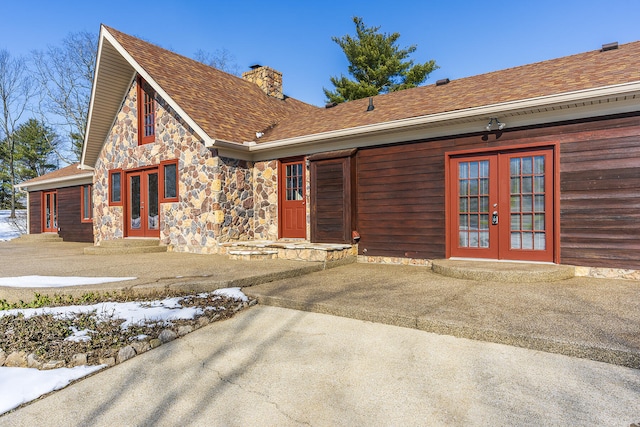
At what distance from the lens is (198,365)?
3172mm

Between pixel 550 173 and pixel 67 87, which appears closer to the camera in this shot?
pixel 550 173

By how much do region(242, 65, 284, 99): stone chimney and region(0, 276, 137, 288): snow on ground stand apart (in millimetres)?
10062

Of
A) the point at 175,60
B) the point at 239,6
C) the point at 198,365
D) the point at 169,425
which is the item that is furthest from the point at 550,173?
the point at 239,6

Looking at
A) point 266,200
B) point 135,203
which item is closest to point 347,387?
point 266,200

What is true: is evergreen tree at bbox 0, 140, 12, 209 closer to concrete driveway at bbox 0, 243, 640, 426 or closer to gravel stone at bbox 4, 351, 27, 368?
gravel stone at bbox 4, 351, 27, 368

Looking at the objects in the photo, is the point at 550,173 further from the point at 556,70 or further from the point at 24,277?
the point at 24,277

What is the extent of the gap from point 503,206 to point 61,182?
1640 centimetres

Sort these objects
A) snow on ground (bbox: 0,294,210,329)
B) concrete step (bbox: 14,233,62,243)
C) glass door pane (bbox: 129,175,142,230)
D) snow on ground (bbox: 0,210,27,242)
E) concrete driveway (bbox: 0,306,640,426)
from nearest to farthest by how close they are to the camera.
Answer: concrete driveway (bbox: 0,306,640,426) → snow on ground (bbox: 0,294,210,329) → glass door pane (bbox: 129,175,142,230) → concrete step (bbox: 14,233,62,243) → snow on ground (bbox: 0,210,27,242)

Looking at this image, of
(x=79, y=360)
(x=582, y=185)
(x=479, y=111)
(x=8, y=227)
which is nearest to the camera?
(x=79, y=360)

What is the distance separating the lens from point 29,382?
9.59 feet

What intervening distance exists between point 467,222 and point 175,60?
9.99 meters

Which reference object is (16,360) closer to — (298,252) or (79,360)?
(79,360)

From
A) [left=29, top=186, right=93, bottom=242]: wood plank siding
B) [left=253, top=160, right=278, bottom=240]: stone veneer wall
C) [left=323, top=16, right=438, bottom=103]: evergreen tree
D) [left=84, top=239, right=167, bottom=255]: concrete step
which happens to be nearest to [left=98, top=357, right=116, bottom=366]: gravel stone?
[left=253, top=160, right=278, bottom=240]: stone veneer wall

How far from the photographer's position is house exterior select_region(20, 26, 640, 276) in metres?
5.84
